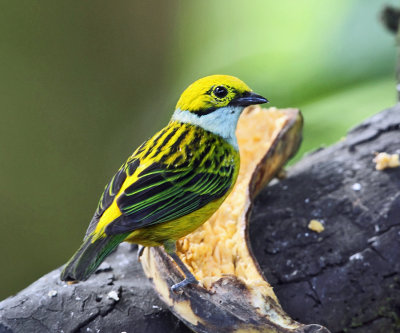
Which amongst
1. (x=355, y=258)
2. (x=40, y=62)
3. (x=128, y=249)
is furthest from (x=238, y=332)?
(x=40, y=62)

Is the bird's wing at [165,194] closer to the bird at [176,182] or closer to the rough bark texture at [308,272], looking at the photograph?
the bird at [176,182]

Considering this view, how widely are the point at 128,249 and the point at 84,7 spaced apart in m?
2.86

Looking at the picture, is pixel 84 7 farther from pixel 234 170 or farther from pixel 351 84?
pixel 234 170

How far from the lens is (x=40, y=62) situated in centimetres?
452

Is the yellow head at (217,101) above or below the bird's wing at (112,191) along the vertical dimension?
above

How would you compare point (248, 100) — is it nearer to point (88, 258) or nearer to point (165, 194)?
point (165, 194)

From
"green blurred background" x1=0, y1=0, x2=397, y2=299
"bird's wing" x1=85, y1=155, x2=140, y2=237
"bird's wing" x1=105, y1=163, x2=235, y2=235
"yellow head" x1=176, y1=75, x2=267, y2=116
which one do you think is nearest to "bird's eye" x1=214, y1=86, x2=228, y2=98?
"yellow head" x1=176, y1=75, x2=267, y2=116

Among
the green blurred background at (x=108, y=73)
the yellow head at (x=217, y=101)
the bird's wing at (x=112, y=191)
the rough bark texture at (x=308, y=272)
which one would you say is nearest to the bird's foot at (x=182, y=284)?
the rough bark texture at (x=308, y=272)

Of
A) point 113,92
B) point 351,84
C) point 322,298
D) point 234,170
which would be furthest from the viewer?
point 113,92

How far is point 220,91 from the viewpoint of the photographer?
223 centimetres

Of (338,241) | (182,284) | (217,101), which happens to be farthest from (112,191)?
(338,241)

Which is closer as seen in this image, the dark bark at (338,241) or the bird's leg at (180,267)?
the bird's leg at (180,267)

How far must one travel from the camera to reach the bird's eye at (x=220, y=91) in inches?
87.8

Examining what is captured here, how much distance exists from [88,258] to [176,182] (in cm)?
42
